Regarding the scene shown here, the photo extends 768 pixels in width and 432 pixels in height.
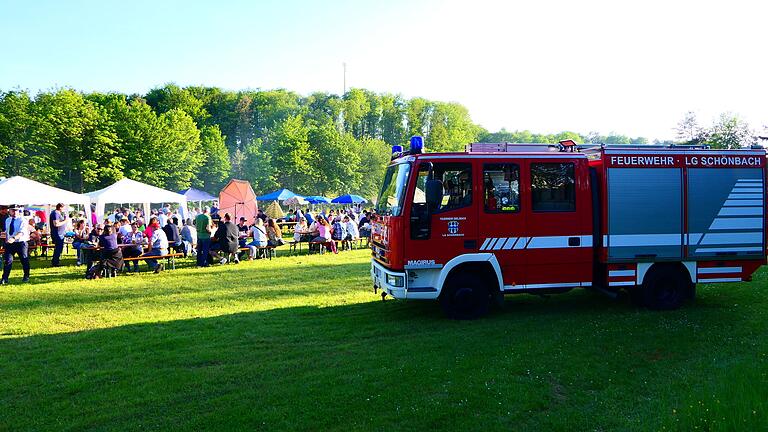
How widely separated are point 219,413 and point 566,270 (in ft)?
19.5

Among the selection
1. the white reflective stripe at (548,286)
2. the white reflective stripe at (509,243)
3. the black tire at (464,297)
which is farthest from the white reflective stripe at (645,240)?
the black tire at (464,297)

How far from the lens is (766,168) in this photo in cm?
969

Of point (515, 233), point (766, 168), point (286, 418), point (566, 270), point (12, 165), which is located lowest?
point (286, 418)

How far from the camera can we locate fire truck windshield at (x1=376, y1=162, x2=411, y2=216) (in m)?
8.91

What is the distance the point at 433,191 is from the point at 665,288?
14.6 ft

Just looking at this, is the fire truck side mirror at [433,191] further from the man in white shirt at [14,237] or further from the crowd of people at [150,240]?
the man in white shirt at [14,237]

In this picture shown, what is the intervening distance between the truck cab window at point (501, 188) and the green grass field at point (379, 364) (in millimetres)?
1820

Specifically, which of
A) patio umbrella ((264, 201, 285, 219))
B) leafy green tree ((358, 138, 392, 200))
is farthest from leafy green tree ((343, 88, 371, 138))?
patio umbrella ((264, 201, 285, 219))

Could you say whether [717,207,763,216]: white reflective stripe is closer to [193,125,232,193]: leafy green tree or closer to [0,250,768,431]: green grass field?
[0,250,768,431]: green grass field

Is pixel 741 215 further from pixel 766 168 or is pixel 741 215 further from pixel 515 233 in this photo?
pixel 515 233

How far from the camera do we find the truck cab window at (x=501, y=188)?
29.3 ft

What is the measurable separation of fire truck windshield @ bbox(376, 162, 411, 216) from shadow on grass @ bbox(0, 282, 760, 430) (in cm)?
181

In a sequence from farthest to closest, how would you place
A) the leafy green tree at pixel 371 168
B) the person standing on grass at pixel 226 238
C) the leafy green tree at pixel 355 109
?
the leafy green tree at pixel 355 109 < the leafy green tree at pixel 371 168 < the person standing on grass at pixel 226 238

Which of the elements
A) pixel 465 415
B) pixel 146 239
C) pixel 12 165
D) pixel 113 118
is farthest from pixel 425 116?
pixel 465 415
